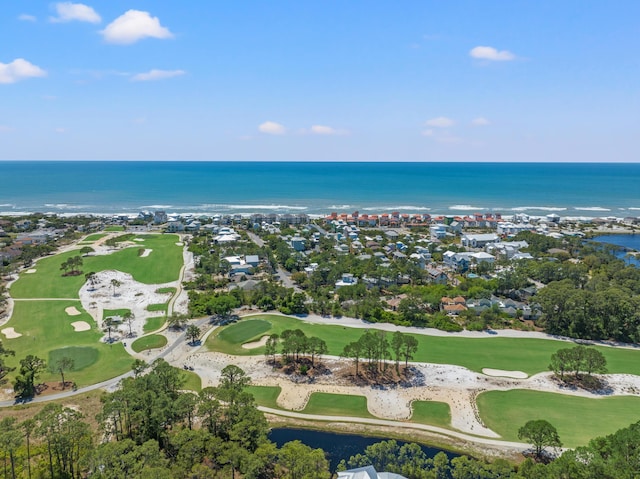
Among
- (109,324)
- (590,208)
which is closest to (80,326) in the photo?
(109,324)

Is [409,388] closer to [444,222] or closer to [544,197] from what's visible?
[444,222]

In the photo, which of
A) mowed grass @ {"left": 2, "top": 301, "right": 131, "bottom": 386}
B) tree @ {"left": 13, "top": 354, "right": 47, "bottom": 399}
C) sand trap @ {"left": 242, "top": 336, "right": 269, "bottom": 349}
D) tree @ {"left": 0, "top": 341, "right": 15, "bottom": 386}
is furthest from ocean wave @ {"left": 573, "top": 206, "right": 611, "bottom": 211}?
tree @ {"left": 0, "top": 341, "right": 15, "bottom": 386}

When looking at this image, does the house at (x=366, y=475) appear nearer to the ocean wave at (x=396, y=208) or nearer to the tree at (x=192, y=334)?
the tree at (x=192, y=334)

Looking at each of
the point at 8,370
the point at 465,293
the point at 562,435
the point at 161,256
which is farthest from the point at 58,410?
the point at 161,256

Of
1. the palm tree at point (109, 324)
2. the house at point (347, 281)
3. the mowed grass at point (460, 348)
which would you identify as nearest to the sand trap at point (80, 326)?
the palm tree at point (109, 324)

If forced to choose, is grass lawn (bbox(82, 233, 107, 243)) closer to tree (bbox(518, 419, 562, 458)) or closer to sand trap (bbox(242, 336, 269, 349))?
sand trap (bbox(242, 336, 269, 349))

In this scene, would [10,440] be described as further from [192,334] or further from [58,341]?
[58,341]
